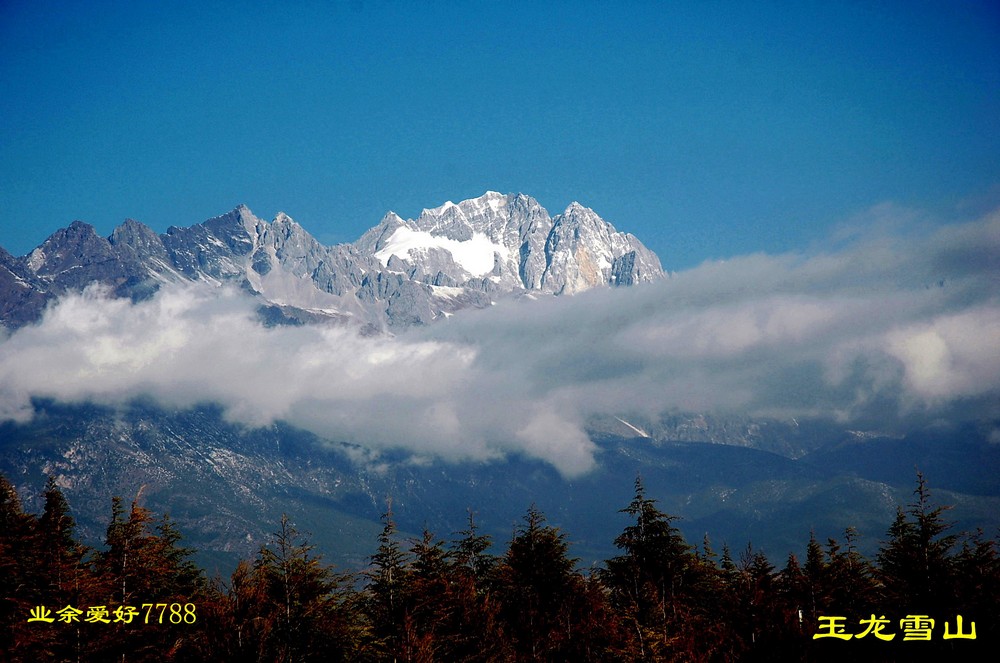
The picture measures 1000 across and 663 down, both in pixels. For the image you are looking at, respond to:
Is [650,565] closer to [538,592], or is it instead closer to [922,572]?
[538,592]

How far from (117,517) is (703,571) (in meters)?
52.2

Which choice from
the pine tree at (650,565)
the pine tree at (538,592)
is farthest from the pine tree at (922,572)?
the pine tree at (538,592)

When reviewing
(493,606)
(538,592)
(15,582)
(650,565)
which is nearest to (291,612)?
(493,606)

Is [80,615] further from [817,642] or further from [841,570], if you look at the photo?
[841,570]

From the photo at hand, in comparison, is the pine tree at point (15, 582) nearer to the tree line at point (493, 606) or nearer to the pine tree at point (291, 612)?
the tree line at point (493, 606)

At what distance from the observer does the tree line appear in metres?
50.2

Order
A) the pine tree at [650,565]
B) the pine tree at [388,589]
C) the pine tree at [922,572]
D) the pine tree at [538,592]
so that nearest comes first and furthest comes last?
the pine tree at [922,572]
the pine tree at [538,592]
the pine tree at [388,589]
the pine tree at [650,565]

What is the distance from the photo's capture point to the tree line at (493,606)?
50.2 meters

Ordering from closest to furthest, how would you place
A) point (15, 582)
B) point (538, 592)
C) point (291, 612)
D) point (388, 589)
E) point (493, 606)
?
point (291, 612) → point (15, 582) → point (388, 589) → point (493, 606) → point (538, 592)

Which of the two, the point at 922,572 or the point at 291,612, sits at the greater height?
the point at 922,572

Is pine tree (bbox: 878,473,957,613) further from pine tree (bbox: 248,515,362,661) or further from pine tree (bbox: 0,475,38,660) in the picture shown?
pine tree (bbox: 0,475,38,660)

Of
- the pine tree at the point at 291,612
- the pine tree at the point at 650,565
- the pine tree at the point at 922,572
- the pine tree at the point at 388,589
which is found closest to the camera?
the pine tree at the point at 291,612

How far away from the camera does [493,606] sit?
6438 centimetres

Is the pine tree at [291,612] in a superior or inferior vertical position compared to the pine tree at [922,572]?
inferior
